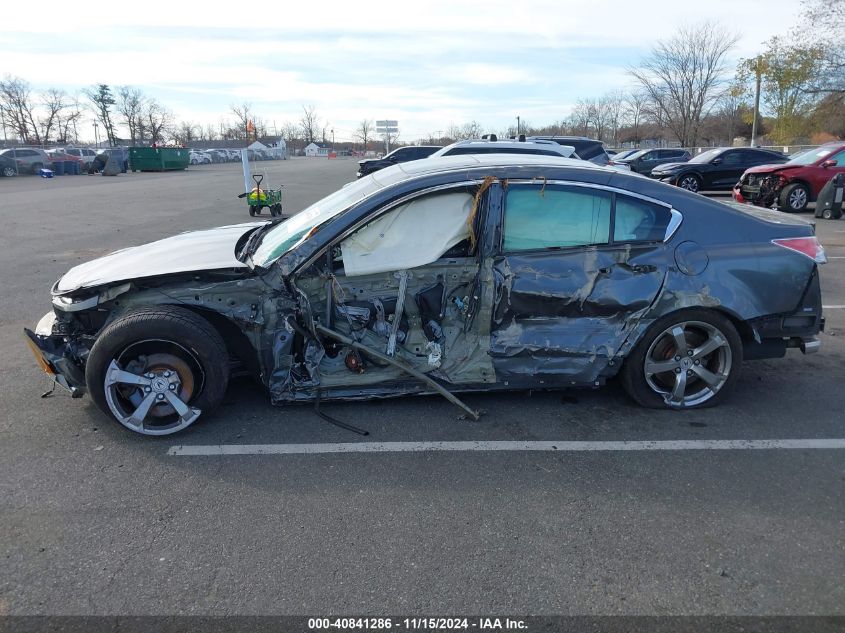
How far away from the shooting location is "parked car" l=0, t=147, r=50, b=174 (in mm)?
38919

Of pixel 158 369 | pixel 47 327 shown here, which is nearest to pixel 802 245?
pixel 158 369

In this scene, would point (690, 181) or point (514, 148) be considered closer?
point (514, 148)

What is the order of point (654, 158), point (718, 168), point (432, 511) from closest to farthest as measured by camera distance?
point (432, 511), point (718, 168), point (654, 158)

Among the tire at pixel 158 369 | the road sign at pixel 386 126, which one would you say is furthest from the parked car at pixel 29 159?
the tire at pixel 158 369

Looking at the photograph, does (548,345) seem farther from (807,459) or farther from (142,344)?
(142,344)

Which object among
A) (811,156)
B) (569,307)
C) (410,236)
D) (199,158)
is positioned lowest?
(569,307)

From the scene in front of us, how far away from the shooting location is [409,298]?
3.86 m

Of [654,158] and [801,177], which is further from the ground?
[654,158]

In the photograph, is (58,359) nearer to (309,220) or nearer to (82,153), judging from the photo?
(309,220)

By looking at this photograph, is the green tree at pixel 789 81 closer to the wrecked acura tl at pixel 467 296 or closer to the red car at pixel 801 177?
the red car at pixel 801 177

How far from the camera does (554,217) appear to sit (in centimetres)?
388

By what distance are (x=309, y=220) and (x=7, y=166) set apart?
44.2 meters

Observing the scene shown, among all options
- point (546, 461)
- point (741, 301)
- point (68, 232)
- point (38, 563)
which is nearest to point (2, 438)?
point (38, 563)

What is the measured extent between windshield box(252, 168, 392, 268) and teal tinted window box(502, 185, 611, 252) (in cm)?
91
